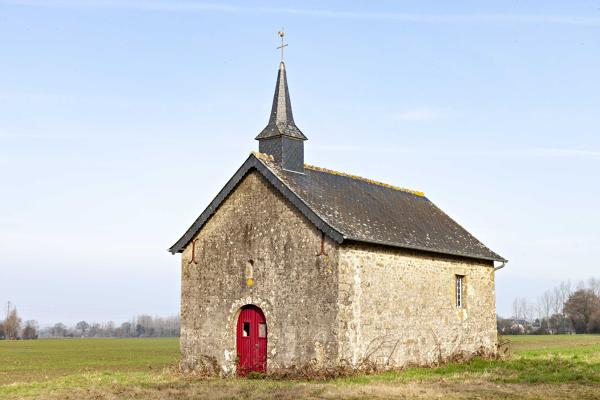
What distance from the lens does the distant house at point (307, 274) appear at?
68.6ft

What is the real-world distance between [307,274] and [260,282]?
1.95 meters

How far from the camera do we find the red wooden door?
2200cm

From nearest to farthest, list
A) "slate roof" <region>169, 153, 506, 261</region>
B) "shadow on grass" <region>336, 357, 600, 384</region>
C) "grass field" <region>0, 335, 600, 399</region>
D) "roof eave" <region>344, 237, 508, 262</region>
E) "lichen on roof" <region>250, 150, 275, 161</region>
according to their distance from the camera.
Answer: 1. "grass field" <region>0, 335, 600, 399</region>
2. "shadow on grass" <region>336, 357, 600, 384</region>
3. "roof eave" <region>344, 237, 508, 262</region>
4. "slate roof" <region>169, 153, 506, 261</region>
5. "lichen on roof" <region>250, 150, 275, 161</region>

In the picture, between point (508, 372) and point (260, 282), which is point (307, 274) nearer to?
point (260, 282)

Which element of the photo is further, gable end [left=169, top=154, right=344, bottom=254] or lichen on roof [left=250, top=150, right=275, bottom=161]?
lichen on roof [left=250, top=150, right=275, bottom=161]

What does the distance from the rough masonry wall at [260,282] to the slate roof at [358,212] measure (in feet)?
1.26

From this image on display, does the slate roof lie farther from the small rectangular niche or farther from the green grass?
the green grass

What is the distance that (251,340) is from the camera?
2244cm

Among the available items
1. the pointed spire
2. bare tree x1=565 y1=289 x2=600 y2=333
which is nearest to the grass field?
the pointed spire

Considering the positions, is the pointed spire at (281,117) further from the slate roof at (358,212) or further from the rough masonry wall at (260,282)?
the rough masonry wall at (260,282)

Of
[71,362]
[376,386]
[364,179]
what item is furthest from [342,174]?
[71,362]

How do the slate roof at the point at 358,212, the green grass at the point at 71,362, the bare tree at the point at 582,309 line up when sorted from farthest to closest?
1. the bare tree at the point at 582,309
2. the green grass at the point at 71,362
3. the slate roof at the point at 358,212

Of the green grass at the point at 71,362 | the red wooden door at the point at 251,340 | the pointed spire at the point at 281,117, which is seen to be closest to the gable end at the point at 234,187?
the pointed spire at the point at 281,117

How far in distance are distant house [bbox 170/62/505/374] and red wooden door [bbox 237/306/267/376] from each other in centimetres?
3
